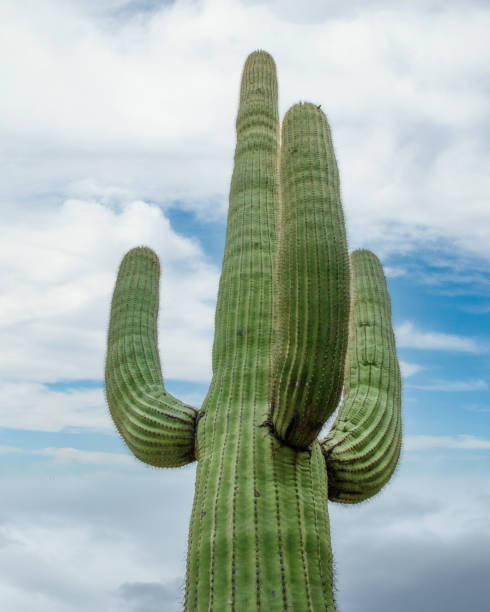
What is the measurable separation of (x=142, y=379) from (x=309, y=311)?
7.17ft

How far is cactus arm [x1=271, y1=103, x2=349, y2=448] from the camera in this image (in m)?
3.36

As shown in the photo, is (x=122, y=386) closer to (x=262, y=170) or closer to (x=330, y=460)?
(x=330, y=460)

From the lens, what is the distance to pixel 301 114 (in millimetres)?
4203

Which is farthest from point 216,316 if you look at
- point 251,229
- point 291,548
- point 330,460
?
point 291,548

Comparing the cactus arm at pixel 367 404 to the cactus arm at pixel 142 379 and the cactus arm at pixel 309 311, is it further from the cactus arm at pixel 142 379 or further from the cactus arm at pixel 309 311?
the cactus arm at pixel 142 379

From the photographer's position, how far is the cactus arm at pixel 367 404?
4461 millimetres

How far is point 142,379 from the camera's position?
5086 mm

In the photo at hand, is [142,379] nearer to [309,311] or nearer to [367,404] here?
[367,404]

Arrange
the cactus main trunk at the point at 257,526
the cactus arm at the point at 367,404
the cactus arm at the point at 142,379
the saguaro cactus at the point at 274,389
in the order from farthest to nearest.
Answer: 1. the cactus arm at the point at 142,379
2. the cactus arm at the point at 367,404
3. the saguaro cactus at the point at 274,389
4. the cactus main trunk at the point at 257,526

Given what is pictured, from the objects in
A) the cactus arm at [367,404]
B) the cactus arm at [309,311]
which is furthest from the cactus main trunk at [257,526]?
the cactus arm at [367,404]

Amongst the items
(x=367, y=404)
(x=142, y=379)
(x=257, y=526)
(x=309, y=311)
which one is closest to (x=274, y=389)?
(x=309, y=311)

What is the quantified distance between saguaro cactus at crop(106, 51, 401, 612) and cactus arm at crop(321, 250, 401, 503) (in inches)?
0.5

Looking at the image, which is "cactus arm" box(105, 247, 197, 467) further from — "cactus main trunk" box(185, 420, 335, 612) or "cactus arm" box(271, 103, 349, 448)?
"cactus arm" box(271, 103, 349, 448)

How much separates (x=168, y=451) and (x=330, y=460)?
1.22m
